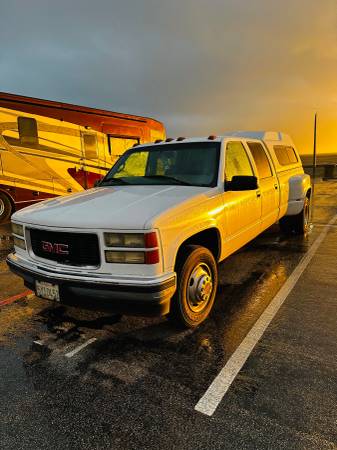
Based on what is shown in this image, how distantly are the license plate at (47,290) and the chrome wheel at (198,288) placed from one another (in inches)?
49.1

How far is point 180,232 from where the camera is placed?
3.23m

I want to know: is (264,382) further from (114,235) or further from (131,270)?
(114,235)

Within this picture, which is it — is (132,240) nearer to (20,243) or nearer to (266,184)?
(20,243)

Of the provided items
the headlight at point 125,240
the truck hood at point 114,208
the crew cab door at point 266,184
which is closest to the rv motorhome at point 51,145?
the truck hood at point 114,208

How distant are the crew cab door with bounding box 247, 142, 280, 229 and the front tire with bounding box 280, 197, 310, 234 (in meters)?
1.55

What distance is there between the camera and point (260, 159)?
546 centimetres

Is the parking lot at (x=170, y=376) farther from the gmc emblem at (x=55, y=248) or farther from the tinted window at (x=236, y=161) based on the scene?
the tinted window at (x=236, y=161)

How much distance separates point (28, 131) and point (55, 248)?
7.63 m

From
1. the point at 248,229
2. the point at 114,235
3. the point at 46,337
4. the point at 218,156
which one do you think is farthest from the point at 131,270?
the point at 248,229

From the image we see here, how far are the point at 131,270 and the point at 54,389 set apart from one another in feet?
3.58

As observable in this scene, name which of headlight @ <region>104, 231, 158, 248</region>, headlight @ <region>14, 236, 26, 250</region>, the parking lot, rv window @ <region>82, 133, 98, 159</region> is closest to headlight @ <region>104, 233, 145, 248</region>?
headlight @ <region>104, 231, 158, 248</region>

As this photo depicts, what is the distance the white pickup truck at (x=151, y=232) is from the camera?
9.70ft

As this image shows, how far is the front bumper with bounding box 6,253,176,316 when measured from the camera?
9.55ft

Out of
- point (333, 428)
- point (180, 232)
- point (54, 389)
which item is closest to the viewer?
point (333, 428)
